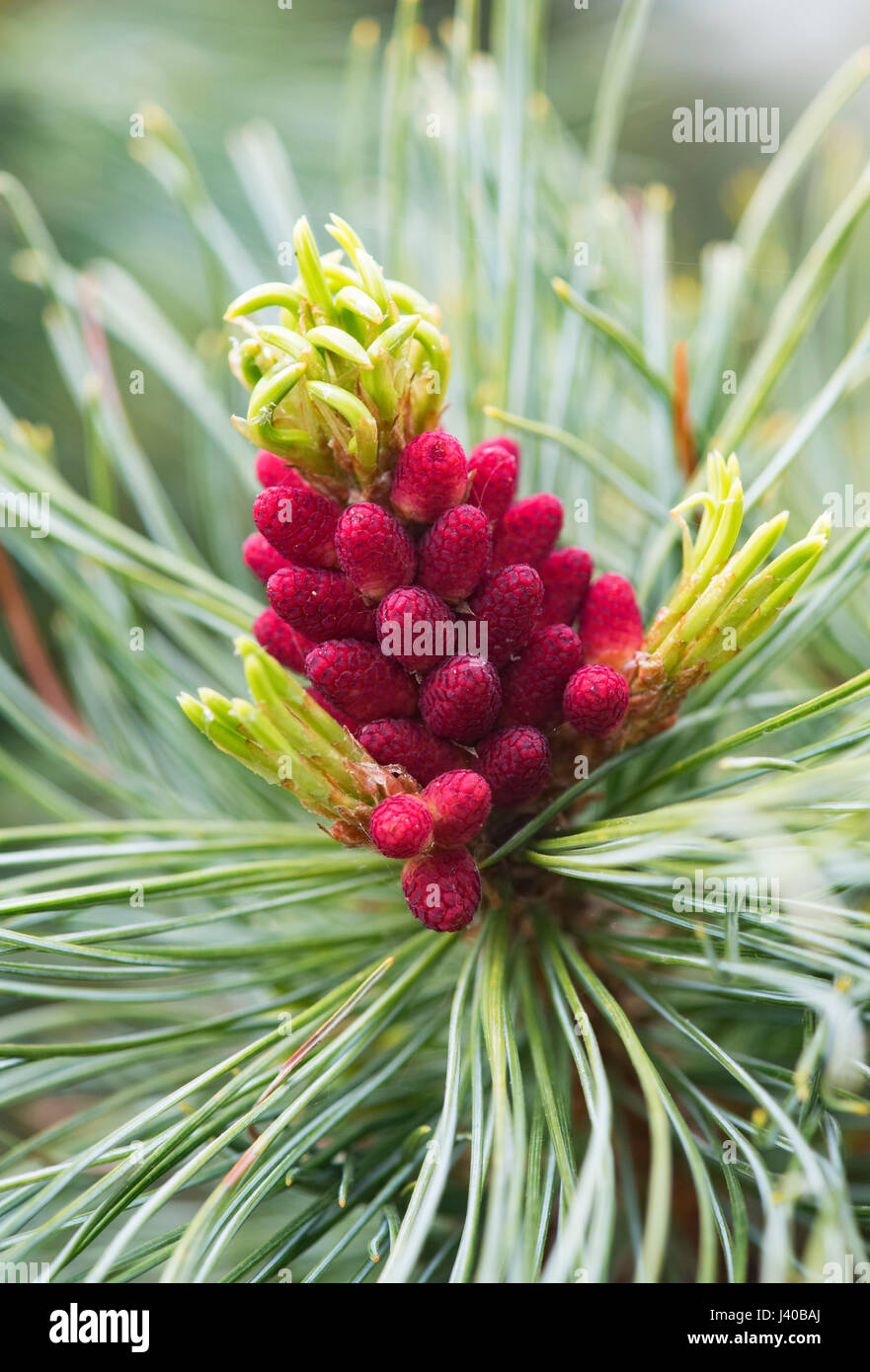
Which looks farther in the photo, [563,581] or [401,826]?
[563,581]

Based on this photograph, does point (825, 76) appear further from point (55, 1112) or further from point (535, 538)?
point (55, 1112)

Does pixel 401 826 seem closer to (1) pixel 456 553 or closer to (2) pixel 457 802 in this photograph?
(2) pixel 457 802

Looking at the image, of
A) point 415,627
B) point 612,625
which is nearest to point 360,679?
point 415,627

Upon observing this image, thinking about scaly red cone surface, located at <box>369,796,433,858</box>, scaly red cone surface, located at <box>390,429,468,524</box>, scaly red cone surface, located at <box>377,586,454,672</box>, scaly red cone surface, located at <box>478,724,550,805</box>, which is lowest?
scaly red cone surface, located at <box>369,796,433,858</box>

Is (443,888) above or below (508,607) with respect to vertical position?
below

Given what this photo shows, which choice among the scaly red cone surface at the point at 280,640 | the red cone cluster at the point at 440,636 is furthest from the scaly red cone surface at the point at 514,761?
the scaly red cone surface at the point at 280,640

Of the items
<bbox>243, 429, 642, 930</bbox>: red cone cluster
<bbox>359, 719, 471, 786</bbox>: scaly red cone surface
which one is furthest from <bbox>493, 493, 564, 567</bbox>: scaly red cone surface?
<bbox>359, 719, 471, 786</bbox>: scaly red cone surface

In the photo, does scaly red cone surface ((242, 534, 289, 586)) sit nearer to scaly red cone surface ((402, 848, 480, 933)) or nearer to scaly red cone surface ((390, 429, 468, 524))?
scaly red cone surface ((390, 429, 468, 524))

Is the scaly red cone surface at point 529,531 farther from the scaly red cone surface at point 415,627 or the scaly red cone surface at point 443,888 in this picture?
the scaly red cone surface at point 443,888
